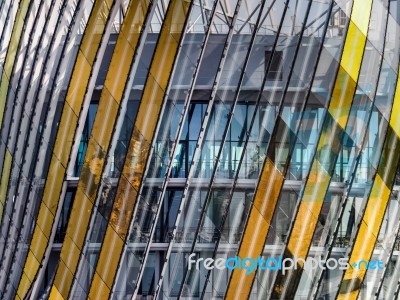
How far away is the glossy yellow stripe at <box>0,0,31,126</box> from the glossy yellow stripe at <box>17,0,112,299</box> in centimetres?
228

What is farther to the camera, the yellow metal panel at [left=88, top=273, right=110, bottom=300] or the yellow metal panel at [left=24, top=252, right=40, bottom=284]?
the yellow metal panel at [left=24, top=252, right=40, bottom=284]

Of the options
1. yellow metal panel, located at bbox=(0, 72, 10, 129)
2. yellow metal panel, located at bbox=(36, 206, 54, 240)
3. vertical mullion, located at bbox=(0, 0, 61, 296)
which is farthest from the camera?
yellow metal panel, located at bbox=(0, 72, 10, 129)

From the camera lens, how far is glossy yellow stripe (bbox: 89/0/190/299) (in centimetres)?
1627

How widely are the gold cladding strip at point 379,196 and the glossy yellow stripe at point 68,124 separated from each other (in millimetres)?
5645

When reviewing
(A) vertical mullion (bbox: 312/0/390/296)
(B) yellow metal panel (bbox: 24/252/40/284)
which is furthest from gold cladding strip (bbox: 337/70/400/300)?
(B) yellow metal panel (bbox: 24/252/40/284)

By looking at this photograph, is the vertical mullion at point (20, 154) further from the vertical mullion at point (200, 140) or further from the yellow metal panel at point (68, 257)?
the vertical mullion at point (200, 140)

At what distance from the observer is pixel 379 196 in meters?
16.0

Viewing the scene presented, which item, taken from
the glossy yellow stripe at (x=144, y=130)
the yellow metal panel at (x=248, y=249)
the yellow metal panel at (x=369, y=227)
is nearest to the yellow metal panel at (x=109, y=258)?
the glossy yellow stripe at (x=144, y=130)

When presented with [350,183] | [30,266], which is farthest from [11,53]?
[350,183]

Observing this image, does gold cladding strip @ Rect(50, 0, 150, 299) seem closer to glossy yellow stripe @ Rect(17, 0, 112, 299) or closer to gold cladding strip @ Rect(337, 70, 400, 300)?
glossy yellow stripe @ Rect(17, 0, 112, 299)

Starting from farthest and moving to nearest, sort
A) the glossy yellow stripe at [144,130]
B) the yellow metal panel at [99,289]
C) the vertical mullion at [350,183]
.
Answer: the yellow metal panel at [99,289], the glossy yellow stripe at [144,130], the vertical mullion at [350,183]

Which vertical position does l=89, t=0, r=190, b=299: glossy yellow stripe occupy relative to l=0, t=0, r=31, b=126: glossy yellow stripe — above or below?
below

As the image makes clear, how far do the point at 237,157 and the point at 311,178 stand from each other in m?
1.37

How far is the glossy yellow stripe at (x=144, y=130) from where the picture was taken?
53.4 feet
